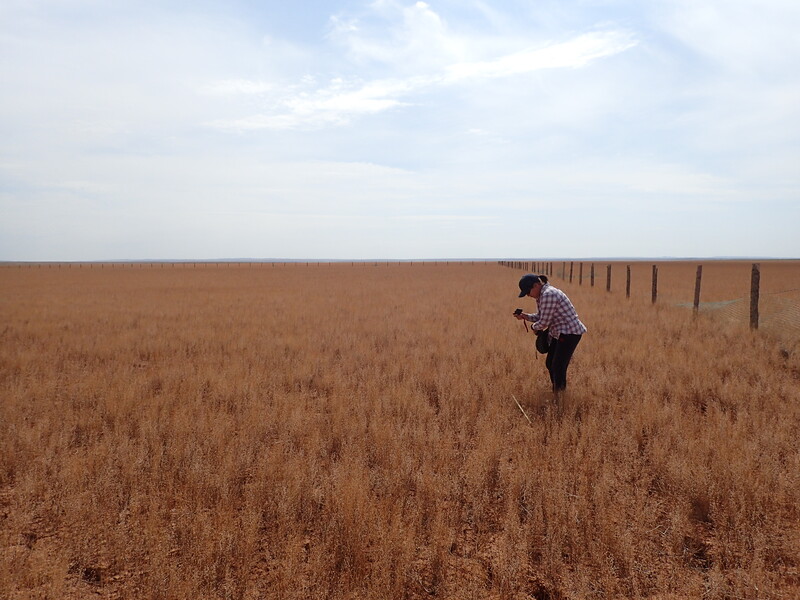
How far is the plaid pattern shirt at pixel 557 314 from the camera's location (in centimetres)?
617

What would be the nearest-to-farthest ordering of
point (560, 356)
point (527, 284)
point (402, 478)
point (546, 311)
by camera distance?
point (402, 478)
point (527, 284)
point (546, 311)
point (560, 356)

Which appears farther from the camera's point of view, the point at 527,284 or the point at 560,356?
the point at 560,356

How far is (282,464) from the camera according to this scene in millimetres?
4578

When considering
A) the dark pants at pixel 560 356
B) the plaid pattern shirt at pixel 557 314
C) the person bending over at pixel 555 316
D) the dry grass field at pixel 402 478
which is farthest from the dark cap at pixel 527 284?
the dry grass field at pixel 402 478

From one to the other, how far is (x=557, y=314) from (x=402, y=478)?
3112 mm

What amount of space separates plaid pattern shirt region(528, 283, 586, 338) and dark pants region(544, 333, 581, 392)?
0.09 meters

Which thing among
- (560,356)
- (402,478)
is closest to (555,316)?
(560,356)

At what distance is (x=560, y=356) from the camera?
6.41m

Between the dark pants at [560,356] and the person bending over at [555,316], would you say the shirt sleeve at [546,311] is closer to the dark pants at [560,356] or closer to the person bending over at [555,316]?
the person bending over at [555,316]

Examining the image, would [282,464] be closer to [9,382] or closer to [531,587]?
[531,587]

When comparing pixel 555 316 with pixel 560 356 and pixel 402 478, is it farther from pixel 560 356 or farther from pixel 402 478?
pixel 402 478

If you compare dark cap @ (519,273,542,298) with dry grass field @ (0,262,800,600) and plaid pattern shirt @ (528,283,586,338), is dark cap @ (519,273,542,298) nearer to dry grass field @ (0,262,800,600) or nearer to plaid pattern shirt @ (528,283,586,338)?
plaid pattern shirt @ (528,283,586,338)

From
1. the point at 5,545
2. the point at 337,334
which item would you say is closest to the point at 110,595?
the point at 5,545

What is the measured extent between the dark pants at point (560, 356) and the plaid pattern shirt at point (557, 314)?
9 centimetres
